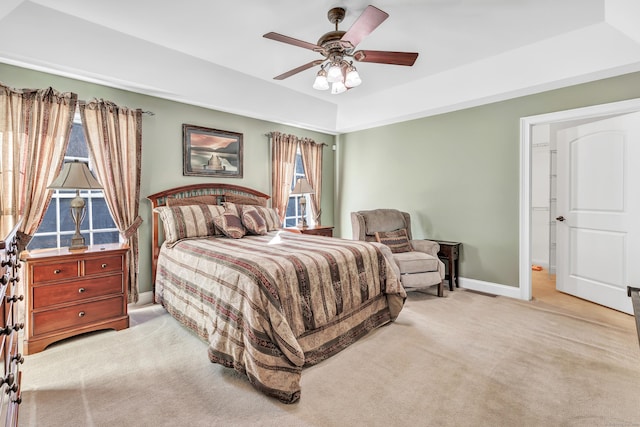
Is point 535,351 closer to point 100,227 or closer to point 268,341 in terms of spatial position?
point 268,341

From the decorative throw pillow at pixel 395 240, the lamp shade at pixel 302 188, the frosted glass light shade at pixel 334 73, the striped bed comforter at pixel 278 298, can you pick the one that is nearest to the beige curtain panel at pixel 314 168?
the lamp shade at pixel 302 188

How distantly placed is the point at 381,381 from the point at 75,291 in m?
2.59

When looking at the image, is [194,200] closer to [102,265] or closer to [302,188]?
[102,265]

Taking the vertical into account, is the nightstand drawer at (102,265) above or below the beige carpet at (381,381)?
above

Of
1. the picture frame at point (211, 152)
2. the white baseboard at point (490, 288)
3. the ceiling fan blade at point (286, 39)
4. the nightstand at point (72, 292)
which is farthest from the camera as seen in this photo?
the picture frame at point (211, 152)

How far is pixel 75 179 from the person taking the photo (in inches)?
107

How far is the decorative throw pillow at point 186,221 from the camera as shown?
11.0 feet

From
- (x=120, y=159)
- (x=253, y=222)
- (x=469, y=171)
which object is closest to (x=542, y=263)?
(x=469, y=171)

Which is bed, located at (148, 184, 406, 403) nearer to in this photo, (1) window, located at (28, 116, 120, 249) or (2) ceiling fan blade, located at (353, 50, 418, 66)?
(1) window, located at (28, 116, 120, 249)

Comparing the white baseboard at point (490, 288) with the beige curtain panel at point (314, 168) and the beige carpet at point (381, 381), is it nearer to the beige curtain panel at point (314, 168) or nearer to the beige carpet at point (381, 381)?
the beige carpet at point (381, 381)

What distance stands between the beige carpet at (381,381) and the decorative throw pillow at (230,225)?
106cm

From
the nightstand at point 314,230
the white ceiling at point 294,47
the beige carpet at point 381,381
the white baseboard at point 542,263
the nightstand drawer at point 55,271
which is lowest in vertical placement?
the beige carpet at point 381,381

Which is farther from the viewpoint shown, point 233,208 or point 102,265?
point 233,208

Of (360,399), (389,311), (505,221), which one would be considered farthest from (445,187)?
(360,399)
